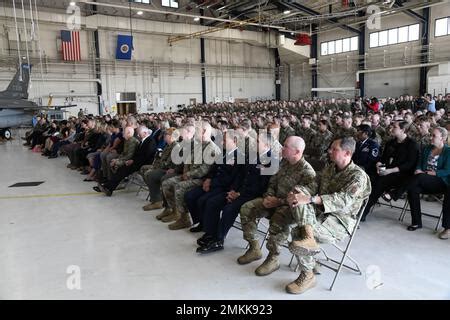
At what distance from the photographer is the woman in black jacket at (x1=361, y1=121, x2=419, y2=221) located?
4.07m

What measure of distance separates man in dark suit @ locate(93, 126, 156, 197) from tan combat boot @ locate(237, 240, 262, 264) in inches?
116

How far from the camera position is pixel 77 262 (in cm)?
333

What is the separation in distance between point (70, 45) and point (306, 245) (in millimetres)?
19707

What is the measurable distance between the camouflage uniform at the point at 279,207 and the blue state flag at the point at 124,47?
63.3ft

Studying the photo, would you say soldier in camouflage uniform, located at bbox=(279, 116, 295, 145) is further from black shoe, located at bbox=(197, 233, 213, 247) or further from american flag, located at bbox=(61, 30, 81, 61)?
american flag, located at bbox=(61, 30, 81, 61)

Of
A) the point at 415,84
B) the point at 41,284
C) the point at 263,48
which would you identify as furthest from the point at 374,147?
the point at 263,48

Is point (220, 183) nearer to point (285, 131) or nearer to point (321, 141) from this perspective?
point (321, 141)

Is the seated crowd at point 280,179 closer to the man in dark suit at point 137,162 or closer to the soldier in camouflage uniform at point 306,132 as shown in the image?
the man in dark suit at point 137,162

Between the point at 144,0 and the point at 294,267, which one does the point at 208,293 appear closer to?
the point at 294,267

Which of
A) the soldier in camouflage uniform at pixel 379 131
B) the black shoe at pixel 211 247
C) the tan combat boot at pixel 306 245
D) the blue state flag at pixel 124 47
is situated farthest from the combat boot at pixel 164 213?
the blue state flag at pixel 124 47

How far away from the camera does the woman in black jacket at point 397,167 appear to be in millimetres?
4072

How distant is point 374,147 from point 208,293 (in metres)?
2.99
